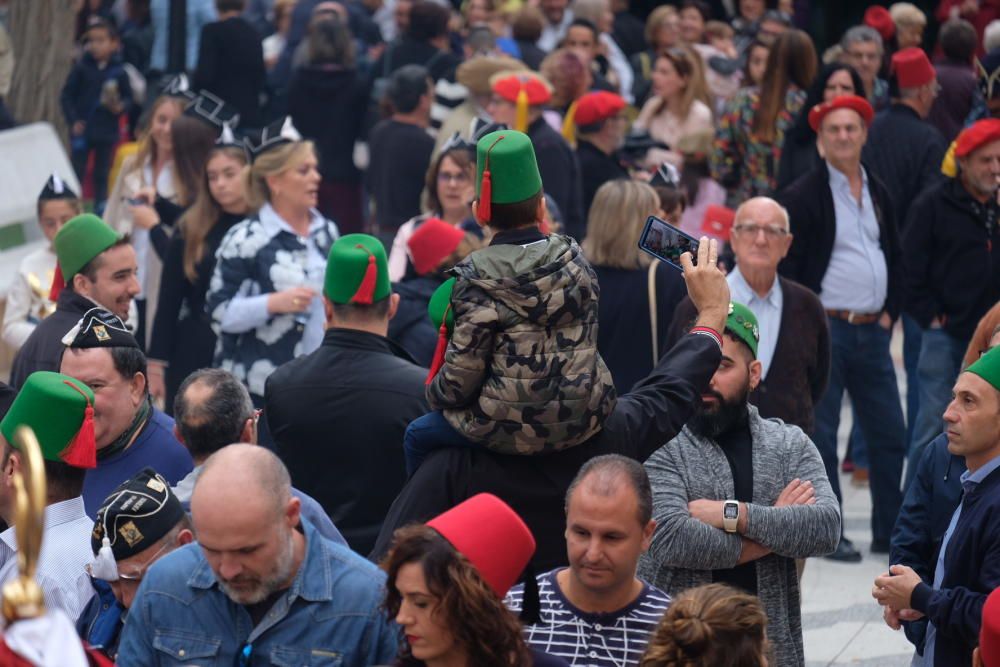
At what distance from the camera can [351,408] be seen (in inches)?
230

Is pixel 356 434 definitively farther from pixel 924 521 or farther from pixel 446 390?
pixel 924 521

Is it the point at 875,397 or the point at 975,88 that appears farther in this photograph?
the point at 975,88

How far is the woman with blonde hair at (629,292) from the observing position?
306 inches

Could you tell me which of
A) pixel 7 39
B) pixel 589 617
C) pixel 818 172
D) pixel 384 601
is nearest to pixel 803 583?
pixel 818 172

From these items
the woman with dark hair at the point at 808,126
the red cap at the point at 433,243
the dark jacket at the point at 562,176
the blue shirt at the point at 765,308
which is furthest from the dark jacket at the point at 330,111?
the blue shirt at the point at 765,308

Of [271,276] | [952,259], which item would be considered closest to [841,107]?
[952,259]

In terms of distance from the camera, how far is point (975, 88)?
40.0 feet

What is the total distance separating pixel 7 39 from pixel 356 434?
10910mm

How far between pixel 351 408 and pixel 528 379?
61.0 inches

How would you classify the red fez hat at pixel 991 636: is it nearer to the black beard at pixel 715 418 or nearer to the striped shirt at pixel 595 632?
the striped shirt at pixel 595 632

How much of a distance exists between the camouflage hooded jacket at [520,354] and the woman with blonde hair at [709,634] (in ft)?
2.28

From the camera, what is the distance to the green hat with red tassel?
5.04m

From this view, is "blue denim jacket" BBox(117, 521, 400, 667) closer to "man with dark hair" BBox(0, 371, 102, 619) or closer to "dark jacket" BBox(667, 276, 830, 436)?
"man with dark hair" BBox(0, 371, 102, 619)

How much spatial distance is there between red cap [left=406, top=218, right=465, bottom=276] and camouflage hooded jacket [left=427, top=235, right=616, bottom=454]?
9.80 ft
